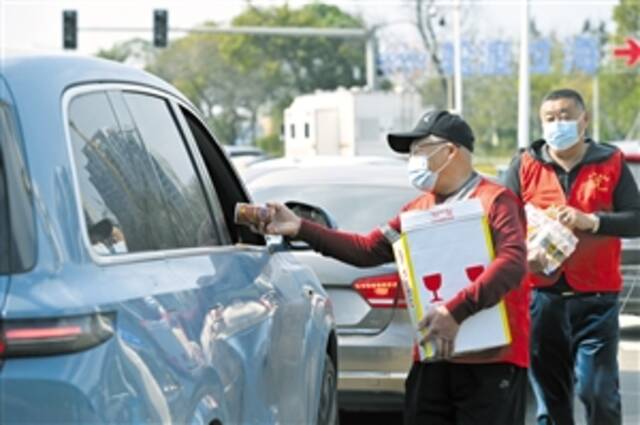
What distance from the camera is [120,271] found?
13.1 ft

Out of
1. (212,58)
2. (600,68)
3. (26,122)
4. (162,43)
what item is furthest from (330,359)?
(212,58)

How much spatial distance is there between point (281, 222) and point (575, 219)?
165 centimetres

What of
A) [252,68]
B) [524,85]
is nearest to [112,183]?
[524,85]

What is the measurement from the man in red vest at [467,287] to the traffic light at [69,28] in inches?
1619

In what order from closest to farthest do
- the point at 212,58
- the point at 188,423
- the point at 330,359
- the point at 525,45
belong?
the point at 188,423, the point at 330,359, the point at 525,45, the point at 212,58

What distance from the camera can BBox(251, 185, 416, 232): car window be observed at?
984cm

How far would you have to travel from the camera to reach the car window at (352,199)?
984 centimetres

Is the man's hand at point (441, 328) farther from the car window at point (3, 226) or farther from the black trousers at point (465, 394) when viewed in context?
the car window at point (3, 226)

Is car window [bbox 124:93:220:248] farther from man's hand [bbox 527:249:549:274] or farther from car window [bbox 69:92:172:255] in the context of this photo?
man's hand [bbox 527:249:549:274]

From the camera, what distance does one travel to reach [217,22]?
358ft

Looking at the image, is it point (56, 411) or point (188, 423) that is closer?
point (56, 411)

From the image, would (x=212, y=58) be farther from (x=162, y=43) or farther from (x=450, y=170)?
(x=450, y=170)

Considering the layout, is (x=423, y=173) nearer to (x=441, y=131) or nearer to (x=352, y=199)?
(x=441, y=131)

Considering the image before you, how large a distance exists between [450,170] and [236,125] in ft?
350
